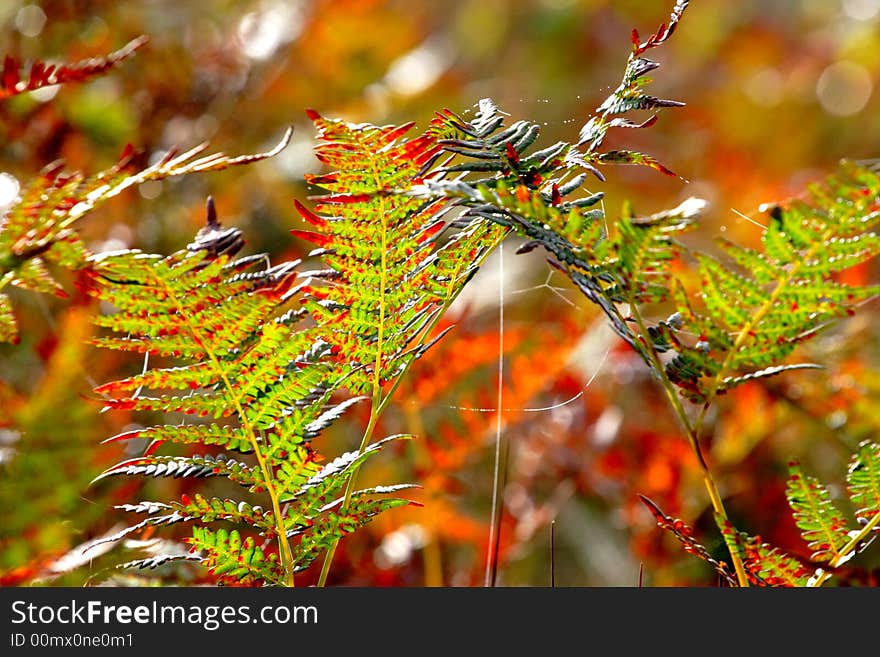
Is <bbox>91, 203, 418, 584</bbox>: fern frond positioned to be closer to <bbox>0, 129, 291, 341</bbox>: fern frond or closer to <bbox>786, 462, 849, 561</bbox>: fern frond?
<bbox>0, 129, 291, 341</bbox>: fern frond

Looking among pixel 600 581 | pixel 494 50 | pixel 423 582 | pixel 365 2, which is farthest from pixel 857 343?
pixel 494 50

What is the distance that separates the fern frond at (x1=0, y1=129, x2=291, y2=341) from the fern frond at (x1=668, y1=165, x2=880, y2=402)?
6.8 inches

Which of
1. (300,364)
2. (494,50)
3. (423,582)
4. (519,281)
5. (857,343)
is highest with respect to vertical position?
(494,50)

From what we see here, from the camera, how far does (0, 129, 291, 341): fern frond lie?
0.37m

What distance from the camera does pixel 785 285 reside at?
372mm

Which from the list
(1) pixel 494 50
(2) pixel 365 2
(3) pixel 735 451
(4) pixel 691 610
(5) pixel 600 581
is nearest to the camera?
(4) pixel 691 610

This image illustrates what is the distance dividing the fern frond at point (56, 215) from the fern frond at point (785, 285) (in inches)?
6.8

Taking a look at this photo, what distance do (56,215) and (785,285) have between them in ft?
0.94

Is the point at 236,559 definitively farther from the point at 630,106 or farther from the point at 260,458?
the point at 630,106

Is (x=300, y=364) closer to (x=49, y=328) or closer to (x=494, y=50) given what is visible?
(x=49, y=328)

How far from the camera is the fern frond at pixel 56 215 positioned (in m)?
0.37

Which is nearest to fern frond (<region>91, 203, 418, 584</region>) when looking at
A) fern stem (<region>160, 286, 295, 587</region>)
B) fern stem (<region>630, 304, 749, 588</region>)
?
fern stem (<region>160, 286, 295, 587</region>)

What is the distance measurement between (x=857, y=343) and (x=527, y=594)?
95 centimetres

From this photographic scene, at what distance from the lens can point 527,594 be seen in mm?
391
